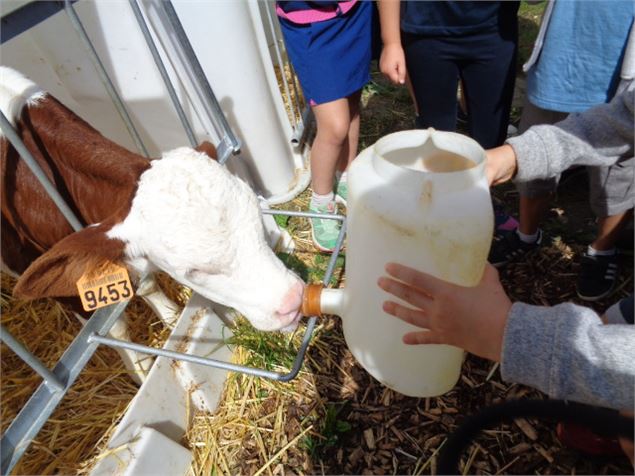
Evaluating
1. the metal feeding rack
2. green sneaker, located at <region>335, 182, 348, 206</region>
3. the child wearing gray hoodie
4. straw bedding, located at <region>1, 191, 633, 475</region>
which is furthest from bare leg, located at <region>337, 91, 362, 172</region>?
the child wearing gray hoodie

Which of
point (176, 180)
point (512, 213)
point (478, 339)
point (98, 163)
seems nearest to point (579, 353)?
point (478, 339)

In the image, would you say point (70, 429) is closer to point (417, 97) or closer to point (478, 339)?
point (478, 339)

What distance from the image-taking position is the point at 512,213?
2201mm

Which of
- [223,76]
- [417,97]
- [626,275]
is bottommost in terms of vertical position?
[626,275]

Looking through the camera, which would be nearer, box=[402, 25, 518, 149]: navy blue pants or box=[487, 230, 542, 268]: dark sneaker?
box=[402, 25, 518, 149]: navy blue pants

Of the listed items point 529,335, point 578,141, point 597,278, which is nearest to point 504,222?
point 597,278

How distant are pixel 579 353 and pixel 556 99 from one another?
3.64ft

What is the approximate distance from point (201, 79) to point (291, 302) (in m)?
0.97

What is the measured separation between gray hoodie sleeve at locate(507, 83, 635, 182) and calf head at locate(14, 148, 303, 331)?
661 millimetres

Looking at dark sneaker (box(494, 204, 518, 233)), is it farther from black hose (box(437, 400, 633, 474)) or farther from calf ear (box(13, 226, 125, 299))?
calf ear (box(13, 226, 125, 299))

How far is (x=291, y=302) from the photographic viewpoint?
125 cm

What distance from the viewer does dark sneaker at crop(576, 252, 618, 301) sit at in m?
1.74

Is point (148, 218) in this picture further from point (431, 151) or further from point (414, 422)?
point (414, 422)

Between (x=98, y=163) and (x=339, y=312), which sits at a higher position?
(x=98, y=163)
